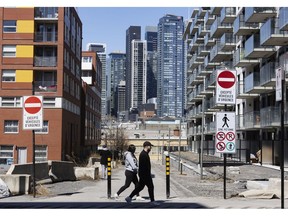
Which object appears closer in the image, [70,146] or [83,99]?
[70,146]

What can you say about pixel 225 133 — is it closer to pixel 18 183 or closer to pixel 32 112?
pixel 32 112

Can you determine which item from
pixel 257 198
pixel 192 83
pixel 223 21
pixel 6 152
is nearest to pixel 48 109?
pixel 6 152

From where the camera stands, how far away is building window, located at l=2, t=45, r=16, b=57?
56.2 m

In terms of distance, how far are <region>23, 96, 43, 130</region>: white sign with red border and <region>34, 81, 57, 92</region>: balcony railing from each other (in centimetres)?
4292

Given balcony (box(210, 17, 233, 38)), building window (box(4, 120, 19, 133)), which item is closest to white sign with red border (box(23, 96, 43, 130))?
building window (box(4, 120, 19, 133))

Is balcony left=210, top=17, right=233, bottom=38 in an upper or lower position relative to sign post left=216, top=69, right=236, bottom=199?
upper

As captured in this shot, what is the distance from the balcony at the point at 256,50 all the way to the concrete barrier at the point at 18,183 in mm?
29831

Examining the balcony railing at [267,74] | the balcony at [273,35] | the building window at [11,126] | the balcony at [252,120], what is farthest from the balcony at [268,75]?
the building window at [11,126]

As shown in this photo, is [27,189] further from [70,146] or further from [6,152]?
[70,146]

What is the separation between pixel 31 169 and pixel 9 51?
39.7 meters

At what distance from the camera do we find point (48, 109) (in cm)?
5575

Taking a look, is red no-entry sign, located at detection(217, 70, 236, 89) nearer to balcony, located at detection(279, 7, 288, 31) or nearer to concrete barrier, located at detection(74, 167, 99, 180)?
concrete barrier, located at detection(74, 167, 99, 180)

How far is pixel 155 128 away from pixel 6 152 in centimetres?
9946

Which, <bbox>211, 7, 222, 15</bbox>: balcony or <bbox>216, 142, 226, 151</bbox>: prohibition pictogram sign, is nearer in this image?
<bbox>216, 142, 226, 151</bbox>: prohibition pictogram sign
